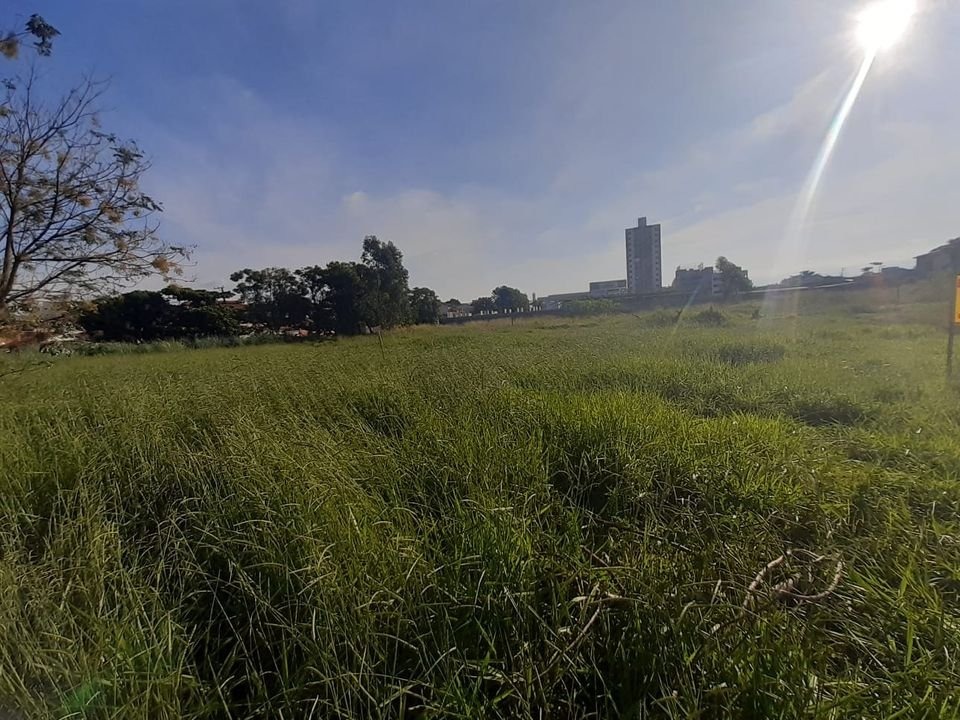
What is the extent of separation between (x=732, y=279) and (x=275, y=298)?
1740 inches

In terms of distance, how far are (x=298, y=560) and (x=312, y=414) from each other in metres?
2.12

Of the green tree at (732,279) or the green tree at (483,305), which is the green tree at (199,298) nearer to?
the green tree at (483,305)

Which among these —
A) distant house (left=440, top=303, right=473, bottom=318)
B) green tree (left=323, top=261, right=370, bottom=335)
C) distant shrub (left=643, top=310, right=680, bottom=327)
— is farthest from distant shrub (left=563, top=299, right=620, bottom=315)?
green tree (left=323, top=261, right=370, bottom=335)

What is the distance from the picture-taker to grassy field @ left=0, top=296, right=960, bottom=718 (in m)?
1.15

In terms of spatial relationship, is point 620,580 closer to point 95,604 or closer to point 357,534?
point 357,534

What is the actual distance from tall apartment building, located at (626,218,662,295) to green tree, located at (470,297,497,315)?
25499 millimetres

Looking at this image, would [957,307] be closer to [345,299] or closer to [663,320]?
[663,320]

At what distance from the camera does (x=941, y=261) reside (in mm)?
27109

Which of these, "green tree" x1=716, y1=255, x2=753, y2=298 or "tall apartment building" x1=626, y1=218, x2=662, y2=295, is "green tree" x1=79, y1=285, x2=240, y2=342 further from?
"tall apartment building" x1=626, y1=218, x2=662, y2=295

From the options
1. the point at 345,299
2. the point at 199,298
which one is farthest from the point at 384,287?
the point at 199,298

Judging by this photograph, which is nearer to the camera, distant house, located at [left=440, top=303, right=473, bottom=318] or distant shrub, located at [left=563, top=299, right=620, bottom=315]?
distant shrub, located at [left=563, top=299, right=620, bottom=315]

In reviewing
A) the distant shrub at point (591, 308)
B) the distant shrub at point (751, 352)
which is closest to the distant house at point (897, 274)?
the distant shrub at point (591, 308)

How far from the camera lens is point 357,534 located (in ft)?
5.44

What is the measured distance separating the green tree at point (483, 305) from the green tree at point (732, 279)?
2603 centimetres
